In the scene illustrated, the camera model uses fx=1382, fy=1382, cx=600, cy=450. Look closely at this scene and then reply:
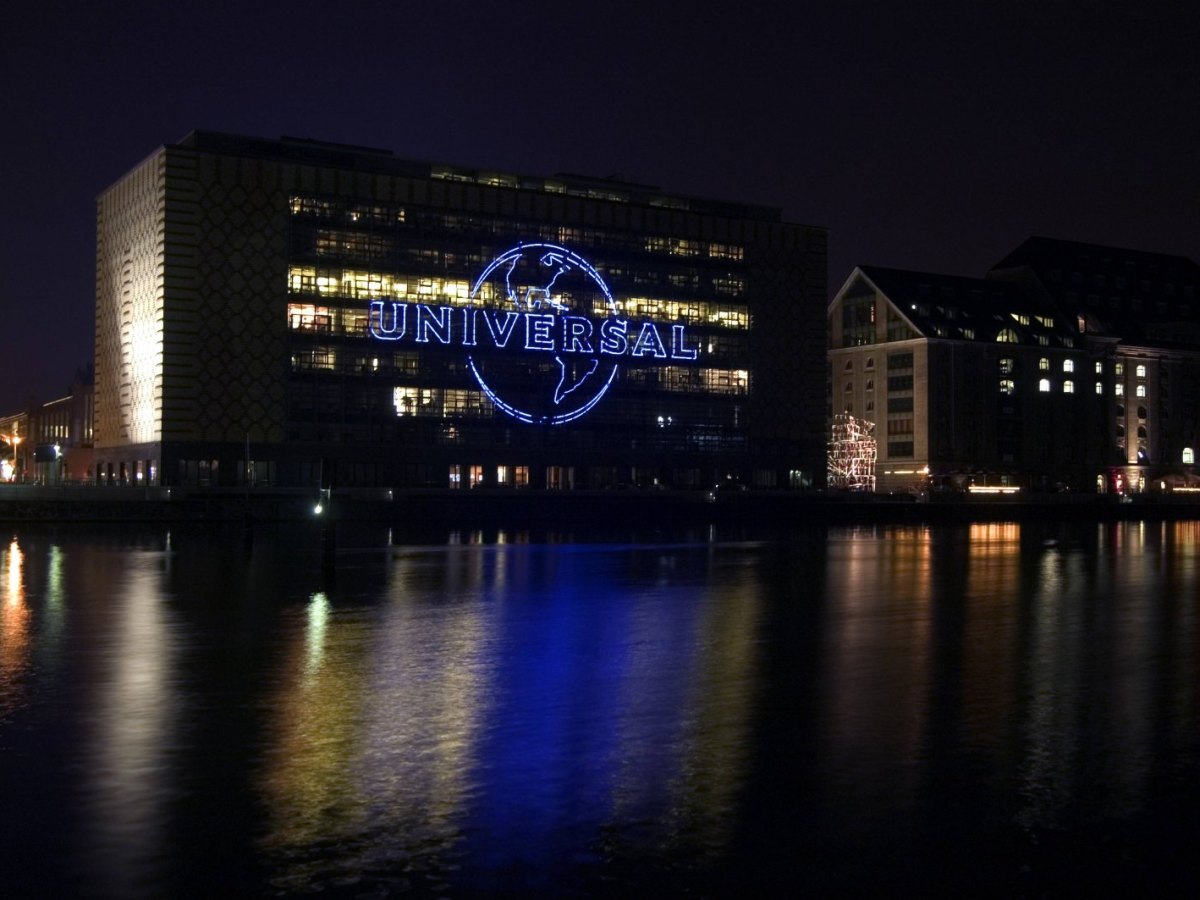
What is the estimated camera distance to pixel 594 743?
1595cm

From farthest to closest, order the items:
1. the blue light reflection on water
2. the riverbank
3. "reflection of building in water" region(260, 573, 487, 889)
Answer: the riverbank → "reflection of building in water" region(260, 573, 487, 889) → the blue light reflection on water

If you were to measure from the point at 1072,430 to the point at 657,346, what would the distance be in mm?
53430

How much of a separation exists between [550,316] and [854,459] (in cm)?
3996

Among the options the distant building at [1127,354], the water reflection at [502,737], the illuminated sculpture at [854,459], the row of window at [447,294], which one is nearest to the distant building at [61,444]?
the row of window at [447,294]

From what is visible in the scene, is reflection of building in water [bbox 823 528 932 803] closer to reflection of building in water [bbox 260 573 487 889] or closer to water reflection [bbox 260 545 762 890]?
water reflection [bbox 260 545 762 890]

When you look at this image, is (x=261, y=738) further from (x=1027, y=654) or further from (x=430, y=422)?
(x=430, y=422)

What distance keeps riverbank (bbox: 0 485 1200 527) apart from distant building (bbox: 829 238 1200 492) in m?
19.1

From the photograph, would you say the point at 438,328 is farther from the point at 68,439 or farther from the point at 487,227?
the point at 68,439

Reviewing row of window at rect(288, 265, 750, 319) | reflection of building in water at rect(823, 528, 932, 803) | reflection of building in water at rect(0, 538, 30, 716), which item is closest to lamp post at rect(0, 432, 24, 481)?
row of window at rect(288, 265, 750, 319)

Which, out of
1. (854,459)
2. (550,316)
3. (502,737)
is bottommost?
(502,737)

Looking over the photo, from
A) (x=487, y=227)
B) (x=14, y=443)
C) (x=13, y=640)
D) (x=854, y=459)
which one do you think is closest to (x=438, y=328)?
(x=487, y=227)

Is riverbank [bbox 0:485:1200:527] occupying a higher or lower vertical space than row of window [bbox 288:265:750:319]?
lower

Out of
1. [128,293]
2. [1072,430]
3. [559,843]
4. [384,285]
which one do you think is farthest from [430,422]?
[559,843]

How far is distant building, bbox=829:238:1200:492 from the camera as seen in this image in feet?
475
